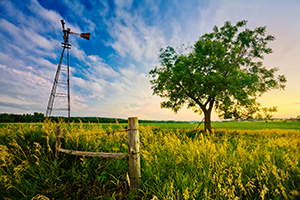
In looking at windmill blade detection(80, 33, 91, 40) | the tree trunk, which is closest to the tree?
the tree trunk

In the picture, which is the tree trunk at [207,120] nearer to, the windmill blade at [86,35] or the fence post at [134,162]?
the fence post at [134,162]

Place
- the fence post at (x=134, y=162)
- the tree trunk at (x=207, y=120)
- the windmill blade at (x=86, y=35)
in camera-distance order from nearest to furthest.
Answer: the fence post at (x=134, y=162) → the windmill blade at (x=86, y=35) → the tree trunk at (x=207, y=120)

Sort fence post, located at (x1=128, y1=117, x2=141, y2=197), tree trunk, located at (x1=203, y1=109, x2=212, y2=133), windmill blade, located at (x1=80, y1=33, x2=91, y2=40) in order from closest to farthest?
fence post, located at (x1=128, y1=117, x2=141, y2=197)
windmill blade, located at (x1=80, y1=33, x2=91, y2=40)
tree trunk, located at (x1=203, y1=109, x2=212, y2=133)

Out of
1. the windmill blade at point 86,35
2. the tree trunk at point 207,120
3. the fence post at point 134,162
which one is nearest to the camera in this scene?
the fence post at point 134,162

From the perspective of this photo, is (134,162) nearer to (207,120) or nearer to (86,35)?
(86,35)

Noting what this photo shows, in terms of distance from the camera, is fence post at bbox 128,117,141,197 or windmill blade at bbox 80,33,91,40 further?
windmill blade at bbox 80,33,91,40

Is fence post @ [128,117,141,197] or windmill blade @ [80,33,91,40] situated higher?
Result: windmill blade @ [80,33,91,40]

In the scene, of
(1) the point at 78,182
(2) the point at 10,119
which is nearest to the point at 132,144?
(1) the point at 78,182

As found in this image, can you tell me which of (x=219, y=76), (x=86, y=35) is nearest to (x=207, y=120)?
(x=219, y=76)

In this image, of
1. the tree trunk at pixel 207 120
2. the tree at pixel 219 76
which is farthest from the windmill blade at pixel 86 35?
the tree trunk at pixel 207 120

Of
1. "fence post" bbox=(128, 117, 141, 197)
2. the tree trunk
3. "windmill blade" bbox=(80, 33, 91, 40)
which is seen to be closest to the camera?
"fence post" bbox=(128, 117, 141, 197)

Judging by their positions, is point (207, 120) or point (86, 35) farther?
point (207, 120)

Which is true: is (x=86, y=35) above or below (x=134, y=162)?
above

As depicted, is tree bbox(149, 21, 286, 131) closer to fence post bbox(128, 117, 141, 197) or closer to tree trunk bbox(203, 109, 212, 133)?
tree trunk bbox(203, 109, 212, 133)
